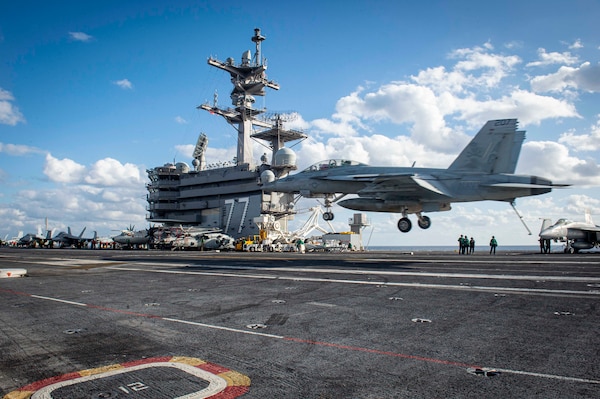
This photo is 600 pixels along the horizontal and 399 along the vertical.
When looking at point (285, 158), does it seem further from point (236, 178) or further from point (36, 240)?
point (36, 240)

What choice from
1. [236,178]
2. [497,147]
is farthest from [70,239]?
[497,147]

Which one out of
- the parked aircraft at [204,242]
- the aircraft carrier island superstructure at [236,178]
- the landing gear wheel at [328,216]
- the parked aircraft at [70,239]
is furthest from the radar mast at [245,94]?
the landing gear wheel at [328,216]

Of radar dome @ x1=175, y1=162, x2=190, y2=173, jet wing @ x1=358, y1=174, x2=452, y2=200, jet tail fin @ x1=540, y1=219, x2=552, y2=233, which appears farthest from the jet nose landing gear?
radar dome @ x1=175, y1=162, x2=190, y2=173

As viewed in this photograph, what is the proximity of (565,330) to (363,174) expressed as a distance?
19.3 m

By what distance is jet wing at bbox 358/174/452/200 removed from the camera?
21.4 m

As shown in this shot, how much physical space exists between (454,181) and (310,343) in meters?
19.9

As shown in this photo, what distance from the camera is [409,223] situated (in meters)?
25.0

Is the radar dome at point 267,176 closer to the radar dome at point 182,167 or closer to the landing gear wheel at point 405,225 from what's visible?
the radar dome at point 182,167

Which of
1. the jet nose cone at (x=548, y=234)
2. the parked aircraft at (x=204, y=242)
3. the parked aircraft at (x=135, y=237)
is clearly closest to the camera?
the jet nose cone at (x=548, y=234)

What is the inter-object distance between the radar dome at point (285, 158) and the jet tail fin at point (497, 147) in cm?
4517

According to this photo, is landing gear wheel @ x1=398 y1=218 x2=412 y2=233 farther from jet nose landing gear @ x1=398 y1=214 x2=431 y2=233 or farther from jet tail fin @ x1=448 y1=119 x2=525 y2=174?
jet tail fin @ x1=448 y1=119 x2=525 y2=174

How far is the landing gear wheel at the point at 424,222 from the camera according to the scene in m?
25.3

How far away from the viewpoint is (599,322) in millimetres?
5895

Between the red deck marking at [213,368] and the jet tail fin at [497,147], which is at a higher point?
the jet tail fin at [497,147]
